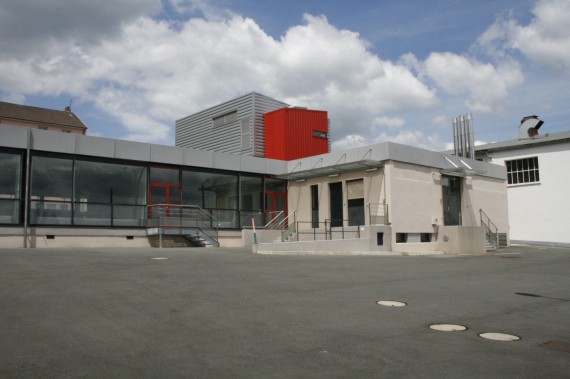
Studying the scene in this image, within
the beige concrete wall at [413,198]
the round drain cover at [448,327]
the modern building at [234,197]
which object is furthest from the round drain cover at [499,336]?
the beige concrete wall at [413,198]

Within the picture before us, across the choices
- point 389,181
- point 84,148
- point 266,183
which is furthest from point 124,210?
point 389,181

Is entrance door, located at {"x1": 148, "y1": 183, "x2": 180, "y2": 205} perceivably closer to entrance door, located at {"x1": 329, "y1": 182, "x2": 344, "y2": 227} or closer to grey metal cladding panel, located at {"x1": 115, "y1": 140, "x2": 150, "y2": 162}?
grey metal cladding panel, located at {"x1": 115, "y1": 140, "x2": 150, "y2": 162}

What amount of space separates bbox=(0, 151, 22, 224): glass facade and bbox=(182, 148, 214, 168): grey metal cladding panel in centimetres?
755

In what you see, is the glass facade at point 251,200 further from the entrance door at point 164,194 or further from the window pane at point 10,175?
the window pane at point 10,175

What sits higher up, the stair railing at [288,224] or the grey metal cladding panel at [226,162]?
the grey metal cladding panel at [226,162]

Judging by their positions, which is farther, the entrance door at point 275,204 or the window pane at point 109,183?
the entrance door at point 275,204

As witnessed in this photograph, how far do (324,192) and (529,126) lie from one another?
2072 cm

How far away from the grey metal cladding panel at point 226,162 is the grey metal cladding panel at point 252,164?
27 cm

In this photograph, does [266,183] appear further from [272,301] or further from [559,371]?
[559,371]

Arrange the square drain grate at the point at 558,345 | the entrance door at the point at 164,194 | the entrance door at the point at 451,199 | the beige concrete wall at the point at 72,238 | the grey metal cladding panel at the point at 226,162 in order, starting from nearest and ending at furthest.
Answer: the square drain grate at the point at 558,345 < the beige concrete wall at the point at 72,238 < the entrance door at the point at 164,194 < the grey metal cladding panel at the point at 226,162 < the entrance door at the point at 451,199

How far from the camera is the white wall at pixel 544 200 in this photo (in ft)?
108

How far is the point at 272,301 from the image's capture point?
26.8ft

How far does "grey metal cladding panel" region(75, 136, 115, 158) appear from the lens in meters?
21.6

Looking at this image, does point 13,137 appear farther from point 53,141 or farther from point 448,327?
point 448,327
